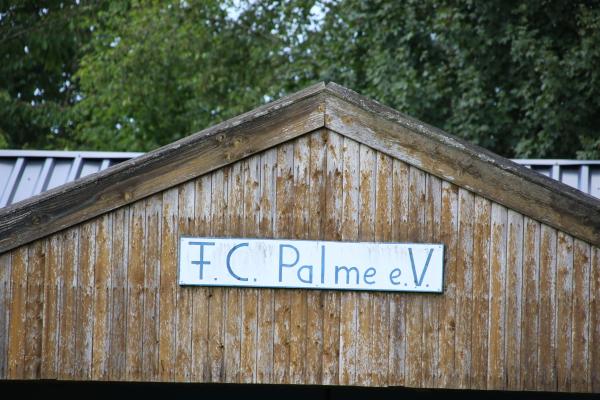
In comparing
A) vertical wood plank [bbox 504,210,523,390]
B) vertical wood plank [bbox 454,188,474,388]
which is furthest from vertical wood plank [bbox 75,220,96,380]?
vertical wood plank [bbox 504,210,523,390]

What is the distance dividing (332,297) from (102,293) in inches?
62.9

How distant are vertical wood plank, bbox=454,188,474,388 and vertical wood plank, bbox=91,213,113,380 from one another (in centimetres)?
242

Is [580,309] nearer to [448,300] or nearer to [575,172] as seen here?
[448,300]

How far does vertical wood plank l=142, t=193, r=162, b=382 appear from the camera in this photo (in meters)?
6.89

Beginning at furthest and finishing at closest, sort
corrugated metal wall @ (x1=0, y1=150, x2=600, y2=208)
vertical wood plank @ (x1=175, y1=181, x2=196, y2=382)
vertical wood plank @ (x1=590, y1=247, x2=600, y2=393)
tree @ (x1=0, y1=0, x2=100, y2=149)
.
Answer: tree @ (x1=0, y1=0, x2=100, y2=149) → corrugated metal wall @ (x1=0, y1=150, x2=600, y2=208) → vertical wood plank @ (x1=175, y1=181, x2=196, y2=382) → vertical wood plank @ (x1=590, y1=247, x2=600, y2=393)

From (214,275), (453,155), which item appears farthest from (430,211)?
(214,275)

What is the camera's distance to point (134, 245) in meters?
6.90

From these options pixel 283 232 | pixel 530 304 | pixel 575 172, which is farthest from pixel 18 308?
pixel 575 172

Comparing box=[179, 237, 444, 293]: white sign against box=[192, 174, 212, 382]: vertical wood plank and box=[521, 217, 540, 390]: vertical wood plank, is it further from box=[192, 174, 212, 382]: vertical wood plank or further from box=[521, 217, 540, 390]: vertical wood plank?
box=[521, 217, 540, 390]: vertical wood plank

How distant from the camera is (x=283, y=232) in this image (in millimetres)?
6902

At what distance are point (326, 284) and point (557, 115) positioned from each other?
10585 mm

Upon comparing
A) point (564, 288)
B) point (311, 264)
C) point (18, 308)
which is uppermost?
point (311, 264)

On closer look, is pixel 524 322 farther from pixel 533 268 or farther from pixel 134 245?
pixel 134 245

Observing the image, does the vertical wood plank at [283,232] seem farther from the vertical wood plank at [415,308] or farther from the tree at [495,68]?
the tree at [495,68]
